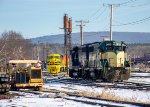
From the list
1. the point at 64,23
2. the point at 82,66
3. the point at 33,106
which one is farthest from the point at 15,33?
the point at 33,106

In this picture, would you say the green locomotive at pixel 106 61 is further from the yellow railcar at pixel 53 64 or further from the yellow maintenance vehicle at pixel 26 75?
the yellow railcar at pixel 53 64

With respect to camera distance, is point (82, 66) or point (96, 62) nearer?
point (96, 62)

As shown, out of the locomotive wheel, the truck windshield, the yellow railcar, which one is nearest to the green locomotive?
the locomotive wheel

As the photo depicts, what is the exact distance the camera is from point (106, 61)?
36219 millimetres

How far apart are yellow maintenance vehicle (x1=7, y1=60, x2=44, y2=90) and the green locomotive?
10694 mm

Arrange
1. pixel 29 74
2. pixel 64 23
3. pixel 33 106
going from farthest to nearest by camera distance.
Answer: pixel 64 23
pixel 29 74
pixel 33 106

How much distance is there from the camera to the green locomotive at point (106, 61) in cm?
3544

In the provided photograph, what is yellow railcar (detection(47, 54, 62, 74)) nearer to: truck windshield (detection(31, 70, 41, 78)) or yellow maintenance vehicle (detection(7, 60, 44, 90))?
yellow maintenance vehicle (detection(7, 60, 44, 90))

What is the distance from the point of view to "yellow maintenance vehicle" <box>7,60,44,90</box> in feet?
83.3

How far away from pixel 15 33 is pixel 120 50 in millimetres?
95891

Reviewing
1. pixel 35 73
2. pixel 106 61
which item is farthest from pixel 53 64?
pixel 35 73

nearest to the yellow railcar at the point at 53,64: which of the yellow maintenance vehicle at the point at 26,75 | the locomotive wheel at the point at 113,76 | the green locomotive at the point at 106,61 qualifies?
the green locomotive at the point at 106,61

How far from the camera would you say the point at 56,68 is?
56625mm

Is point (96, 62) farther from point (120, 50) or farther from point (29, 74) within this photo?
point (29, 74)
